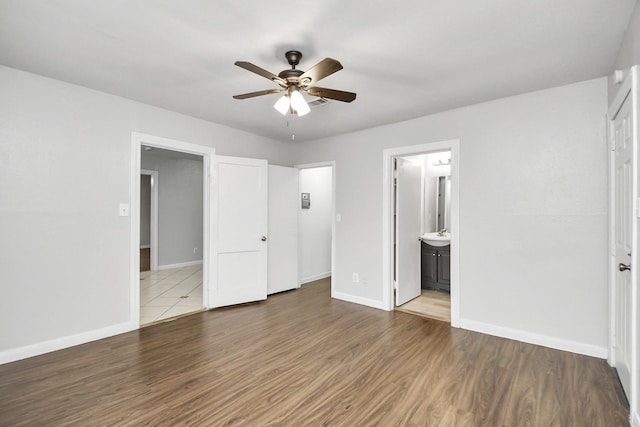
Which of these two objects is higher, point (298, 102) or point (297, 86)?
point (297, 86)

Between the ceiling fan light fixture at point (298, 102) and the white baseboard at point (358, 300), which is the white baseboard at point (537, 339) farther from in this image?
the ceiling fan light fixture at point (298, 102)

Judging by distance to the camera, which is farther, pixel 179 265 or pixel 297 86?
pixel 179 265

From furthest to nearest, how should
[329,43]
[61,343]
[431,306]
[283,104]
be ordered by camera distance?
[431,306] < [61,343] < [283,104] < [329,43]

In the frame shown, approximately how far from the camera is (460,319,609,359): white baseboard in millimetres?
2686

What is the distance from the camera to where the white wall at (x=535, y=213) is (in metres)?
2.71

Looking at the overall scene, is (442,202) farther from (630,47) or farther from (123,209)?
(123,209)

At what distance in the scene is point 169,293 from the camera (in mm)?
4754

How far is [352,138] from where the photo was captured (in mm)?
4406

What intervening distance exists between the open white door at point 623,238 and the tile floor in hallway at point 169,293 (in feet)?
13.6

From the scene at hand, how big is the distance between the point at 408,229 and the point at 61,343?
4.01 metres

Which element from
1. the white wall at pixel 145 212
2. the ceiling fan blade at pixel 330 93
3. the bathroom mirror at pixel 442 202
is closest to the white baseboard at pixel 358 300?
the bathroom mirror at pixel 442 202

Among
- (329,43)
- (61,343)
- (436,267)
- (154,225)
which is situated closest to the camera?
(329,43)

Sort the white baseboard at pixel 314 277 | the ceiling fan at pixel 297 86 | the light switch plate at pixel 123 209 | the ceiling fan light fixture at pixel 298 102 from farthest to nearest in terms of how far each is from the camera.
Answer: the white baseboard at pixel 314 277, the light switch plate at pixel 123 209, the ceiling fan light fixture at pixel 298 102, the ceiling fan at pixel 297 86

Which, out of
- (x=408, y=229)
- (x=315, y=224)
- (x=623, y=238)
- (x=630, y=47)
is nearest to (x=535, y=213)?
(x=623, y=238)
